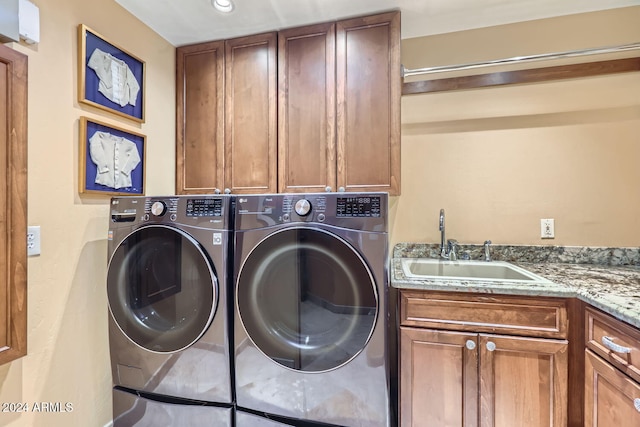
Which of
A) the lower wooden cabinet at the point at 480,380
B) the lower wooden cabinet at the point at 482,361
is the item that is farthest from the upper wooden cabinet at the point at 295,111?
the lower wooden cabinet at the point at 480,380

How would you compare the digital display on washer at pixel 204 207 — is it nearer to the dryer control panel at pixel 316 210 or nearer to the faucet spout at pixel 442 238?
the dryer control panel at pixel 316 210

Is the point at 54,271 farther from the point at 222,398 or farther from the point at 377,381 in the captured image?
the point at 377,381

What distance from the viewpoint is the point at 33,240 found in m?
1.21

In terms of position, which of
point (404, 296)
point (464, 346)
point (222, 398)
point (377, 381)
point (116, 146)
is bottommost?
point (222, 398)

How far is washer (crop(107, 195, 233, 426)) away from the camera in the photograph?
1345 mm

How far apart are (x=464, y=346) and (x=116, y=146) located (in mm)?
2010

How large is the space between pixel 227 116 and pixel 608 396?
2.23m

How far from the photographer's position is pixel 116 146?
157 cm

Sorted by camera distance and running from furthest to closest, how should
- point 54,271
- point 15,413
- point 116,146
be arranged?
point 116,146, point 54,271, point 15,413

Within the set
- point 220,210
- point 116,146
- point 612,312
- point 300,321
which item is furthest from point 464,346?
point 116,146

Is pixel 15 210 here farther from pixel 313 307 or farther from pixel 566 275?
pixel 566 275

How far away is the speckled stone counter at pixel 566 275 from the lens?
3.43 ft

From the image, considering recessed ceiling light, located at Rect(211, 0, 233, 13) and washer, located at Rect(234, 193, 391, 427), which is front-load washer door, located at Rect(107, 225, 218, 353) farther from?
recessed ceiling light, located at Rect(211, 0, 233, 13)

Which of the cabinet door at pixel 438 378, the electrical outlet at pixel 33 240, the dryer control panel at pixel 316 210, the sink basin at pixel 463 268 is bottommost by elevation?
the cabinet door at pixel 438 378
